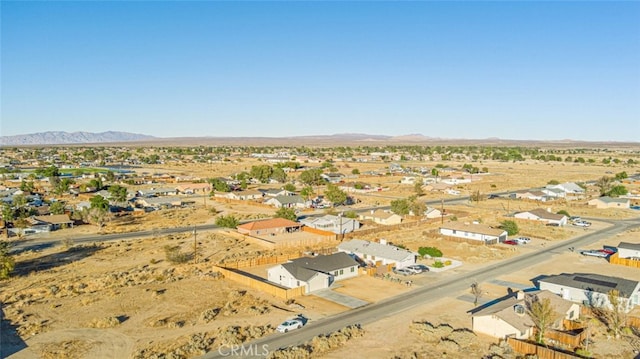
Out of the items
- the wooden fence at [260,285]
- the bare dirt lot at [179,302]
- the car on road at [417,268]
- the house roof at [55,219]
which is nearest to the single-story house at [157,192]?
the house roof at [55,219]

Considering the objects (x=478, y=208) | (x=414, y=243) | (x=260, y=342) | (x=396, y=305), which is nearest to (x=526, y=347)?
(x=396, y=305)

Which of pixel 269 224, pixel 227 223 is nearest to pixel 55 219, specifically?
pixel 227 223

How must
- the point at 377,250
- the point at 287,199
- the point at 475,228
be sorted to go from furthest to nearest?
the point at 287,199
the point at 475,228
the point at 377,250

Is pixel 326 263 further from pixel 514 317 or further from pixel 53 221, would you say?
pixel 53 221

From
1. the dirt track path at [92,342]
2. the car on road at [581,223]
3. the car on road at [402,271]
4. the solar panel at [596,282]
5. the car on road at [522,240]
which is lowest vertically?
the dirt track path at [92,342]

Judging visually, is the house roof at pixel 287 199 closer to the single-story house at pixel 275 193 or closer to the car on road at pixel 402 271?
the single-story house at pixel 275 193
